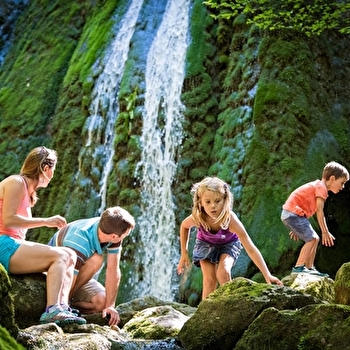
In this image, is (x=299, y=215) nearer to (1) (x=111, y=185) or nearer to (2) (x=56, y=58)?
(1) (x=111, y=185)

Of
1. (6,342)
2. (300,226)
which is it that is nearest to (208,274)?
(300,226)

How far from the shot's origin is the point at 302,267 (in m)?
7.62

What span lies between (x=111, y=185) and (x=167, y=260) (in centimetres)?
209

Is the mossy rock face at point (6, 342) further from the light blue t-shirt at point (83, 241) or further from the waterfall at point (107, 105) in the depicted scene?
the waterfall at point (107, 105)

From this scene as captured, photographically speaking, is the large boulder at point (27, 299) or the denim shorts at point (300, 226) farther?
the denim shorts at point (300, 226)

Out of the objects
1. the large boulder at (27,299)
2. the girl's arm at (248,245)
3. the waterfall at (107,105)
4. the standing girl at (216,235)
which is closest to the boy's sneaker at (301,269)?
the standing girl at (216,235)

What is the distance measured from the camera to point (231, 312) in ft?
13.3

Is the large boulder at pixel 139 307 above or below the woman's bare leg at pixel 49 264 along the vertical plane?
below

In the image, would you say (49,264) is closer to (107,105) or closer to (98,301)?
(98,301)

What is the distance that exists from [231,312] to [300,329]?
22.4 inches

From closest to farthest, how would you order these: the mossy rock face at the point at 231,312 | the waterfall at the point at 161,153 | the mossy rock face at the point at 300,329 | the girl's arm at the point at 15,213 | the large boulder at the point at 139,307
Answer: the mossy rock face at the point at 300,329 < the mossy rock face at the point at 231,312 < the girl's arm at the point at 15,213 < the large boulder at the point at 139,307 < the waterfall at the point at 161,153

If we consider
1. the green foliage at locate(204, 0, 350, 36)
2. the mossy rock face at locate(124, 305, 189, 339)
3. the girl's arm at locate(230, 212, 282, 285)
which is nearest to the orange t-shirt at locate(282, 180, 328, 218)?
A: the girl's arm at locate(230, 212, 282, 285)

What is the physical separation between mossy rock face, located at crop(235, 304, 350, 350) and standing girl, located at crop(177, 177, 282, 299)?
5.48 feet

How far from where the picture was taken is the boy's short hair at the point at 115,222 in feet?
16.0
